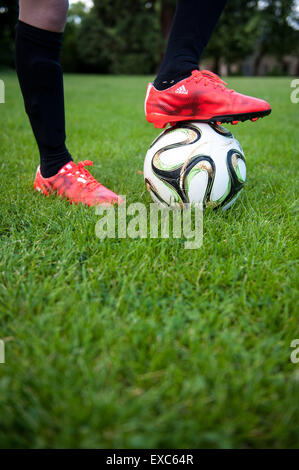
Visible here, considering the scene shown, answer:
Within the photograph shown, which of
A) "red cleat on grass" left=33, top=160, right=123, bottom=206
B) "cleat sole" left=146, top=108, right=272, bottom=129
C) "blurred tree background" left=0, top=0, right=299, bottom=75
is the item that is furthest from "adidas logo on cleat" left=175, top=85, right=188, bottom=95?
"blurred tree background" left=0, top=0, right=299, bottom=75

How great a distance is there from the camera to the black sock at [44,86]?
181 centimetres

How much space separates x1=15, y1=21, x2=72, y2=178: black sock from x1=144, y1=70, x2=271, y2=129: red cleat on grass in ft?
2.08

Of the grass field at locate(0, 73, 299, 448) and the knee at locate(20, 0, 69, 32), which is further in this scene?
the knee at locate(20, 0, 69, 32)

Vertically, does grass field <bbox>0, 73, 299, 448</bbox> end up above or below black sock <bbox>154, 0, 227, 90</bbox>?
below

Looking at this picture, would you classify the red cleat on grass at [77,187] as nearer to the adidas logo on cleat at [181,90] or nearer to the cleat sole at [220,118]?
the cleat sole at [220,118]

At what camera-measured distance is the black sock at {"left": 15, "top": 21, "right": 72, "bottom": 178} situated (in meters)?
1.81

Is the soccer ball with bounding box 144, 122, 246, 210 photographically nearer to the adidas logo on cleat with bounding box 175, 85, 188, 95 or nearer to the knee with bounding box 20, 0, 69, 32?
the adidas logo on cleat with bounding box 175, 85, 188, 95

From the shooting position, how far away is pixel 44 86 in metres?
1.89

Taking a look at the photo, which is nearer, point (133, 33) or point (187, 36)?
point (187, 36)

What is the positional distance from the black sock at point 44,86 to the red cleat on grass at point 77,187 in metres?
0.06

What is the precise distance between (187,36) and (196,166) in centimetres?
75

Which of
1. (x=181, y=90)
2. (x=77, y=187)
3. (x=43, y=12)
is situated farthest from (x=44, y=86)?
(x=181, y=90)

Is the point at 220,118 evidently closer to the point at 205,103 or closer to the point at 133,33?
the point at 205,103
